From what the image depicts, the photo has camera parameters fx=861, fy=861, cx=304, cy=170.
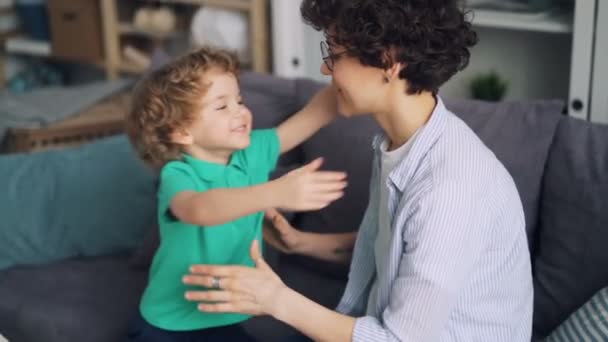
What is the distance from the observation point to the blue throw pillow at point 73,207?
231 cm

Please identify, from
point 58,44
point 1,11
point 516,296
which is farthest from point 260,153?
point 1,11

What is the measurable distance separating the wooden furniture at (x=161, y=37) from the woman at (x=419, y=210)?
1.46 m

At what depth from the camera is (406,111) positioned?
1438 millimetres

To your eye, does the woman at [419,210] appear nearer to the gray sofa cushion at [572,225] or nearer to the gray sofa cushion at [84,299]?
the gray sofa cushion at [572,225]

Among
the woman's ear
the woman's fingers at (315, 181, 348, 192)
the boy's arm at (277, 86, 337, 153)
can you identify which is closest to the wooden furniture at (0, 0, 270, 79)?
the boy's arm at (277, 86, 337, 153)

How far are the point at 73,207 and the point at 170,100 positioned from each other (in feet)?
2.69

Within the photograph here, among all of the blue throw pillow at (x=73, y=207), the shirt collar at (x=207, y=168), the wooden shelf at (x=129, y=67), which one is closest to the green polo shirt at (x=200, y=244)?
the shirt collar at (x=207, y=168)

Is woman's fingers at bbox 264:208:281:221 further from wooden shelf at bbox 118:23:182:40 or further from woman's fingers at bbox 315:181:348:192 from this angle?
wooden shelf at bbox 118:23:182:40

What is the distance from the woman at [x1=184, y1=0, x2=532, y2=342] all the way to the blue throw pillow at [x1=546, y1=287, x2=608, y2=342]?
188mm

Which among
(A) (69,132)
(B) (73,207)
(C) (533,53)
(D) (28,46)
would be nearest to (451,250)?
(B) (73,207)

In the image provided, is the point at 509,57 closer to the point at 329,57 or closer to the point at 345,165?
the point at 345,165

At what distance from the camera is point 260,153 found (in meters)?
1.74

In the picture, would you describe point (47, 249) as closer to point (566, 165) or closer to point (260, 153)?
point (260, 153)

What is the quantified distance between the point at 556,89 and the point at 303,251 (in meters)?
1.20
